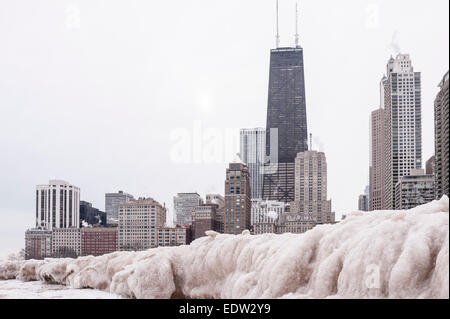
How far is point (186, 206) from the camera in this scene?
23.2 metres

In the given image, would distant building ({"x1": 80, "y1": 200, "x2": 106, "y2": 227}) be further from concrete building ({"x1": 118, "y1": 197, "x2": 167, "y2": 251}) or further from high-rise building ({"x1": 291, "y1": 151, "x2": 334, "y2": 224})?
high-rise building ({"x1": 291, "y1": 151, "x2": 334, "y2": 224})

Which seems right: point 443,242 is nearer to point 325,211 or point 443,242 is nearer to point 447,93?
point 447,93

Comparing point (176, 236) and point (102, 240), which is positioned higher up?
point (176, 236)

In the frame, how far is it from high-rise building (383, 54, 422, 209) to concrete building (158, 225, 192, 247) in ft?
35.4

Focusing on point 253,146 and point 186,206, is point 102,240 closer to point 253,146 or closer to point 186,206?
point 186,206

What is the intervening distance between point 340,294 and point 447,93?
1.82 m

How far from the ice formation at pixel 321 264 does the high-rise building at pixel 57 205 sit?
414 inches

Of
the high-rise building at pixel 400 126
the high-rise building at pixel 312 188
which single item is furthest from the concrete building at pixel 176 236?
the high-rise building at pixel 400 126

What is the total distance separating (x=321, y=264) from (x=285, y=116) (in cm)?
2146

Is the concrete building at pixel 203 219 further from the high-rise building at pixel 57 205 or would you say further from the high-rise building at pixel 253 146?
the high-rise building at pixel 57 205

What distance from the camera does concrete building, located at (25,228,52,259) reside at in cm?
2045

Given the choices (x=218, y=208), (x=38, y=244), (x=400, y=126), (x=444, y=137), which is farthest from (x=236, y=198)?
(x=444, y=137)

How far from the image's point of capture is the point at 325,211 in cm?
2889

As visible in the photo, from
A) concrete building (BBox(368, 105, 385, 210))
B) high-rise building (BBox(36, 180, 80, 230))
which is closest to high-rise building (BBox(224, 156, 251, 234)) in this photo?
concrete building (BBox(368, 105, 385, 210))
